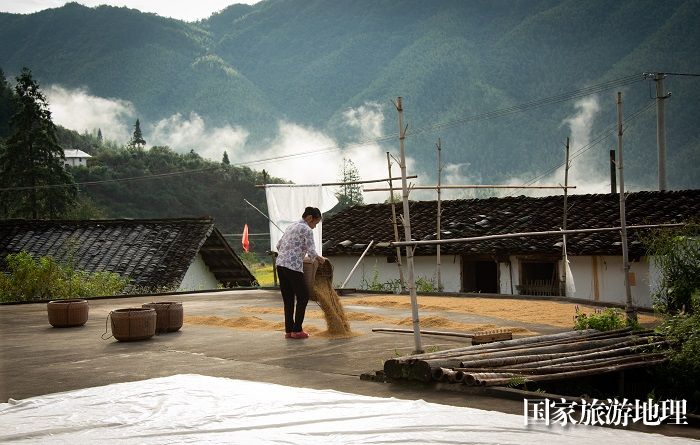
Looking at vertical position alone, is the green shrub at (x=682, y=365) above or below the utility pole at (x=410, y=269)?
below

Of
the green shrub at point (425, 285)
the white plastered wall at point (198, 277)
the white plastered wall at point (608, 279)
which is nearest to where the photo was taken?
the white plastered wall at point (608, 279)

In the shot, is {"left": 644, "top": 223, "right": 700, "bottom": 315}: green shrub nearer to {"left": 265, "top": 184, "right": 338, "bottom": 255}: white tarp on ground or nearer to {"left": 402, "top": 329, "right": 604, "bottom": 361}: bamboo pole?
{"left": 402, "top": 329, "right": 604, "bottom": 361}: bamboo pole

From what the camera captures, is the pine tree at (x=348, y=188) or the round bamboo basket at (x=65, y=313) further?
the pine tree at (x=348, y=188)

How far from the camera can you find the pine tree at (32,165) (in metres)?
46.3

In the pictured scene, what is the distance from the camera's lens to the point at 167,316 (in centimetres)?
1066

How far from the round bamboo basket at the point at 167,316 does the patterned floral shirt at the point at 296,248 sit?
2.06 m

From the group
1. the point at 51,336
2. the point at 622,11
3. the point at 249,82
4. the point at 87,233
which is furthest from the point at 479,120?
the point at 51,336

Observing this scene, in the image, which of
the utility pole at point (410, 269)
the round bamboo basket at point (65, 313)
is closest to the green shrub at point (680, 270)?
the utility pole at point (410, 269)

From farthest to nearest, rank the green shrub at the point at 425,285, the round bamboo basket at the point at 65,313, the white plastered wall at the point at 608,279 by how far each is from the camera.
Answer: the green shrub at the point at 425,285, the white plastered wall at the point at 608,279, the round bamboo basket at the point at 65,313

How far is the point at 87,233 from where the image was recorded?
27.6 metres

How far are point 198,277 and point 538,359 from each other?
2294 centimetres

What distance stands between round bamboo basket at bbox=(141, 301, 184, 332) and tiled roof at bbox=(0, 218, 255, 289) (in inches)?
547

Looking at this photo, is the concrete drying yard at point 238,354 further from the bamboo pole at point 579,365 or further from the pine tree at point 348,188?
the pine tree at point 348,188

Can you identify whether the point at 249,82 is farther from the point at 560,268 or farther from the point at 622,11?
the point at 560,268
